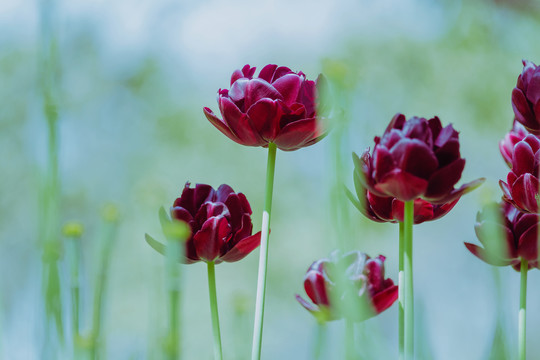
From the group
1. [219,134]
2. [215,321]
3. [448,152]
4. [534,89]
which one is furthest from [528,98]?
[219,134]

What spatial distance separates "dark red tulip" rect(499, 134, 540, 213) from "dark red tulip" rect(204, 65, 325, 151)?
107mm

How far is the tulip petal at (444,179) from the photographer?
28 centimetres

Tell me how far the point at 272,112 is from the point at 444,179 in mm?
107

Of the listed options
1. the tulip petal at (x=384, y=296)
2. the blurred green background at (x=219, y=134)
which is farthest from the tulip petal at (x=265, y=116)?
the blurred green background at (x=219, y=134)

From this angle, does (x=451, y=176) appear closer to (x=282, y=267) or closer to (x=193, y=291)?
(x=282, y=267)

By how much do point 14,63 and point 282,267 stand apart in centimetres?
176

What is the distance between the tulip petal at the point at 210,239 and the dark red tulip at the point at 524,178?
0.16 meters

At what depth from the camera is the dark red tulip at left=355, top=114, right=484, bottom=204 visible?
0.92 feet

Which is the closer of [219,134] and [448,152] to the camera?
[448,152]

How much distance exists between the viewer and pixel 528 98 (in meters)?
0.37

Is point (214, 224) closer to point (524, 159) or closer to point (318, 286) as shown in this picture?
point (318, 286)

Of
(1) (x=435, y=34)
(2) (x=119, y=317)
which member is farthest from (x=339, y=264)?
(1) (x=435, y=34)

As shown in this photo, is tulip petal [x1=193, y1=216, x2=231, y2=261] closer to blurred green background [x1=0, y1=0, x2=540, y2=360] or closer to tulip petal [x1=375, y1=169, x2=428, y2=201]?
tulip petal [x1=375, y1=169, x2=428, y2=201]

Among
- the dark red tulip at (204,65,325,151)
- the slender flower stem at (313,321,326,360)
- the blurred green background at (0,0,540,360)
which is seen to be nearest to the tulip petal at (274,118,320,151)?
the dark red tulip at (204,65,325,151)
